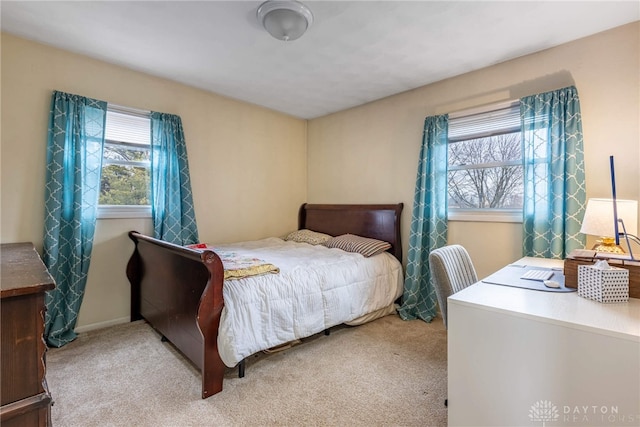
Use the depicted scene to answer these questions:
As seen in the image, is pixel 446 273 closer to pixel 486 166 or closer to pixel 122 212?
Answer: pixel 486 166

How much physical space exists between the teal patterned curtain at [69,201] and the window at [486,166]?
331 cm

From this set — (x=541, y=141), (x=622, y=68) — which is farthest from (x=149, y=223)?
(x=622, y=68)

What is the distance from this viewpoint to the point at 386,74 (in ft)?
9.55

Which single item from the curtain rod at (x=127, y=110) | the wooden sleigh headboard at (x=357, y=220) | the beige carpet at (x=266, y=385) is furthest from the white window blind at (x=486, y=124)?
the curtain rod at (x=127, y=110)

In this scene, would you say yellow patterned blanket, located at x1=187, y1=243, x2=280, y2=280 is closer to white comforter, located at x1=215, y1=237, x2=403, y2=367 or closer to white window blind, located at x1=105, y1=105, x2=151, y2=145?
white comforter, located at x1=215, y1=237, x2=403, y2=367

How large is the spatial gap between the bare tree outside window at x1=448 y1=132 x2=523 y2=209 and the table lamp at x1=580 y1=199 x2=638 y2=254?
793mm

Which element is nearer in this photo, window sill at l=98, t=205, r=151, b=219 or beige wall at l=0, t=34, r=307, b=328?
beige wall at l=0, t=34, r=307, b=328

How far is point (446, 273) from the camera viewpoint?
167 cm

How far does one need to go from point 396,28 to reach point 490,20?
0.63 metres

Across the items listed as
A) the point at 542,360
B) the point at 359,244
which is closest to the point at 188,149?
Result: the point at 359,244

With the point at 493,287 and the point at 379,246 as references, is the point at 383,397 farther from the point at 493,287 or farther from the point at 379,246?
the point at 379,246

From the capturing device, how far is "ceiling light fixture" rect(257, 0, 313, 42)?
189 centimetres

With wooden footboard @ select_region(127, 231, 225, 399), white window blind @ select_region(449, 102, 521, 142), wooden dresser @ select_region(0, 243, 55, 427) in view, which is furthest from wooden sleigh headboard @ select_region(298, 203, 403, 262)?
wooden dresser @ select_region(0, 243, 55, 427)

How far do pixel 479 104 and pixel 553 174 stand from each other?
916 mm
